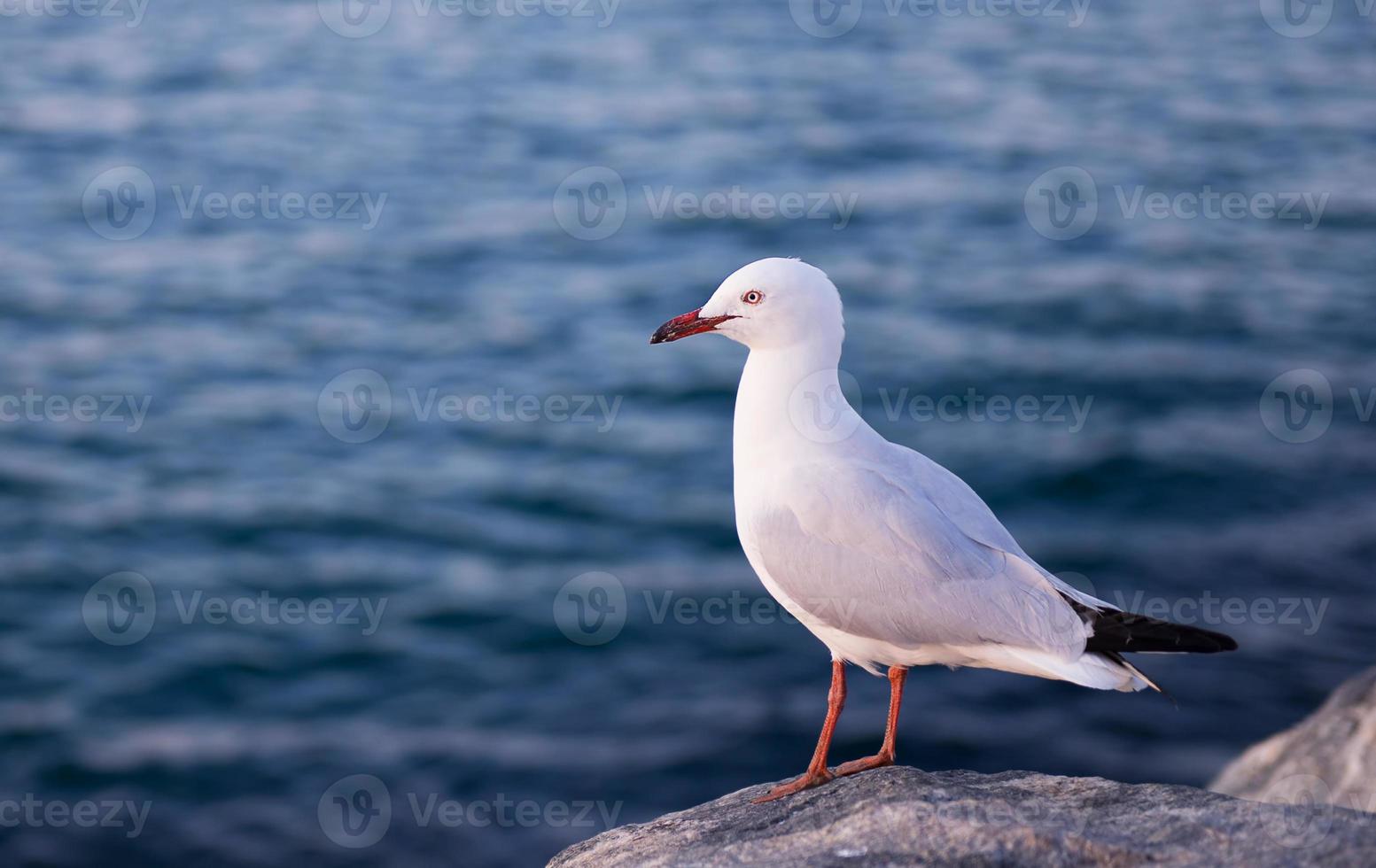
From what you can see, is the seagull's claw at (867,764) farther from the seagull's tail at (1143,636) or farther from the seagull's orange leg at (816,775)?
the seagull's tail at (1143,636)

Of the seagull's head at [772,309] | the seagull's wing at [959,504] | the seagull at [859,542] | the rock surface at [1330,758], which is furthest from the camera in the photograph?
the rock surface at [1330,758]

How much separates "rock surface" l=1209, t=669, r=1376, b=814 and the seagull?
2183 millimetres

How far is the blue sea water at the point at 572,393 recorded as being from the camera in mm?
11578

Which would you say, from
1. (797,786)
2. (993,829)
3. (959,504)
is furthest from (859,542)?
(993,829)

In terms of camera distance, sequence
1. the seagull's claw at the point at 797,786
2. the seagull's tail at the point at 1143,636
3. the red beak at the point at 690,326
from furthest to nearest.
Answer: the red beak at the point at 690,326 < the seagull's claw at the point at 797,786 < the seagull's tail at the point at 1143,636

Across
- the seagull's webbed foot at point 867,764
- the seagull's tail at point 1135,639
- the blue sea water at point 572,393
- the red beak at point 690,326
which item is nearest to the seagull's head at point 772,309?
the red beak at point 690,326

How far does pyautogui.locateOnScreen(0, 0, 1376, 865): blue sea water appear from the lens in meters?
11.6

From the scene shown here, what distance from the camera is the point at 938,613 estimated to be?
6.34m

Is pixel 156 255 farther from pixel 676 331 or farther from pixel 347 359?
pixel 676 331

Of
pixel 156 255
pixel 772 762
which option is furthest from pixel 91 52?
pixel 772 762

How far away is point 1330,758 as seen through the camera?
7.88 m

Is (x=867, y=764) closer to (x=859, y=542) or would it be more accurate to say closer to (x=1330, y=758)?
(x=859, y=542)

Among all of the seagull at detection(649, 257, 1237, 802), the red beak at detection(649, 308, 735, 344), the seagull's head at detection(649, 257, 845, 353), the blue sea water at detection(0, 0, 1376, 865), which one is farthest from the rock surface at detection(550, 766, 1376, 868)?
the blue sea water at detection(0, 0, 1376, 865)

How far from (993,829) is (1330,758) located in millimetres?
3640
